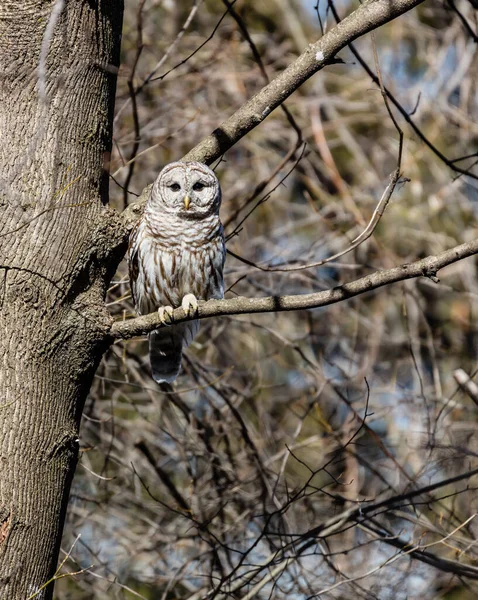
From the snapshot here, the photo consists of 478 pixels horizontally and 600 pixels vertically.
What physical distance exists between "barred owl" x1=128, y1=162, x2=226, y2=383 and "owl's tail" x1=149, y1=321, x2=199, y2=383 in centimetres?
1

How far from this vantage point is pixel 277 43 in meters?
8.65

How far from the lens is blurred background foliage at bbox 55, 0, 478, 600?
4289 millimetres

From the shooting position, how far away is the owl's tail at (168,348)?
4645 mm

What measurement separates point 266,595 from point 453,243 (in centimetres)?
468

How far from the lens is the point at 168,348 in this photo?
4.71 meters

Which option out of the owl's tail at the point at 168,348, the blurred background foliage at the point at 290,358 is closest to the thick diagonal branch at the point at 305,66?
the blurred background foliage at the point at 290,358

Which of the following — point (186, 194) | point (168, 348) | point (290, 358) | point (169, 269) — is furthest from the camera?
point (290, 358)

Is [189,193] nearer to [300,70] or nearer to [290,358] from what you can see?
[300,70]

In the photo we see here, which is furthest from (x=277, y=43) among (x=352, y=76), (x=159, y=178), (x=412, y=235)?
(x=159, y=178)

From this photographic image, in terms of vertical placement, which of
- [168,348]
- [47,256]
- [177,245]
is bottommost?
[47,256]

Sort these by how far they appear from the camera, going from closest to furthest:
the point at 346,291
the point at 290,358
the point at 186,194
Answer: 1. the point at 346,291
2. the point at 186,194
3. the point at 290,358

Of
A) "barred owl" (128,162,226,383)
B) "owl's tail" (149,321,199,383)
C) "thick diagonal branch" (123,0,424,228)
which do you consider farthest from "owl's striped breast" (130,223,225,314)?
"thick diagonal branch" (123,0,424,228)

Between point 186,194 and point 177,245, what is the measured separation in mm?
312

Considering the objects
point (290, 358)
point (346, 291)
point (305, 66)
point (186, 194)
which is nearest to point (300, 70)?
point (305, 66)
